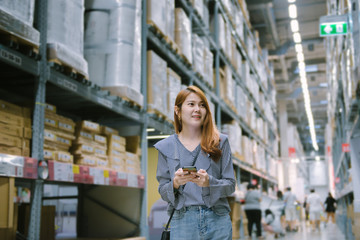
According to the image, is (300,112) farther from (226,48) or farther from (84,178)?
(84,178)

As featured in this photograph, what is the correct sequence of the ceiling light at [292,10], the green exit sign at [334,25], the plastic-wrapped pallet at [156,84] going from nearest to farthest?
1. the plastic-wrapped pallet at [156,84]
2. the green exit sign at [334,25]
3. the ceiling light at [292,10]

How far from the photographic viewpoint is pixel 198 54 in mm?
7773

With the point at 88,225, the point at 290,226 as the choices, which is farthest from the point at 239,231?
the point at 88,225

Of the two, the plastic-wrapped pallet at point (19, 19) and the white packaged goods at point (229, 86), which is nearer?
the plastic-wrapped pallet at point (19, 19)

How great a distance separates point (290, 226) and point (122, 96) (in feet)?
36.9

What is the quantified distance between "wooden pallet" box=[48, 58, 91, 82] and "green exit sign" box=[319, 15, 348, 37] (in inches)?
211

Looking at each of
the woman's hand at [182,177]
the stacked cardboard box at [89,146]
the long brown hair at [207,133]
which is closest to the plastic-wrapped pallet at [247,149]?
the stacked cardboard box at [89,146]

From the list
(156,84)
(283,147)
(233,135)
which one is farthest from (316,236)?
(283,147)

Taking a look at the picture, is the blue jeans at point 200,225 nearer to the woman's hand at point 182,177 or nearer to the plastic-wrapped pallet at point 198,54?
the woman's hand at point 182,177

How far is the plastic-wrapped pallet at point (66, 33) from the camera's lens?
3714 millimetres

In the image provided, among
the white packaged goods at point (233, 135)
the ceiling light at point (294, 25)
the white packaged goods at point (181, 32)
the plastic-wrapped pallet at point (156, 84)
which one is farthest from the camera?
the ceiling light at point (294, 25)

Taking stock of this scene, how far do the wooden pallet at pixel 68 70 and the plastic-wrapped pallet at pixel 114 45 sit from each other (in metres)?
0.59

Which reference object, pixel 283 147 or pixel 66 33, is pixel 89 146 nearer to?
pixel 66 33

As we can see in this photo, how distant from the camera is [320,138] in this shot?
47.2 meters
